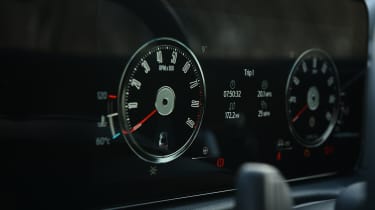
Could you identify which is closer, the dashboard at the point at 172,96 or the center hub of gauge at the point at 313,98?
the dashboard at the point at 172,96

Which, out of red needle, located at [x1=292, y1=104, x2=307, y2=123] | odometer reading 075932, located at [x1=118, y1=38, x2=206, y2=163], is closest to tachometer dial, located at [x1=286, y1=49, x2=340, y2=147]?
red needle, located at [x1=292, y1=104, x2=307, y2=123]

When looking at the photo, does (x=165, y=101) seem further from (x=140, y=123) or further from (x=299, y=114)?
(x=299, y=114)

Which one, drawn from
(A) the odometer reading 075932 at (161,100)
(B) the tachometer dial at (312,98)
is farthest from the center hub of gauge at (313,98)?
(A) the odometer reading 075932 at (161,100)

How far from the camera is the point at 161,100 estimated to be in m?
2.11

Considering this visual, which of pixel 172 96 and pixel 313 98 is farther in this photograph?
pixel 313 98

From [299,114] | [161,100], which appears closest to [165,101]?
[161,100]

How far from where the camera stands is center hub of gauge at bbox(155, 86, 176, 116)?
2.10 metres

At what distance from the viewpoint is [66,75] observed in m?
1.87

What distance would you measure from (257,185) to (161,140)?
102 cm

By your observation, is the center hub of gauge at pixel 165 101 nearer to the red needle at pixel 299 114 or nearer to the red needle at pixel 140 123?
the red needle at pixel 140 123

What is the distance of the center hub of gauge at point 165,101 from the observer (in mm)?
2102

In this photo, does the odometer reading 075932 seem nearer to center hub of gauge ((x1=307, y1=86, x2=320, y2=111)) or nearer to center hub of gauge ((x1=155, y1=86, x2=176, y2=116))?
center hub of gauge ((x1=155, y1=86, x2=176, y2=116))

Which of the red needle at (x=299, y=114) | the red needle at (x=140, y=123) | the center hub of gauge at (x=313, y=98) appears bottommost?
the red needle at (x=140, y=123)

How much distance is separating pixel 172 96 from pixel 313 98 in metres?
0.71
